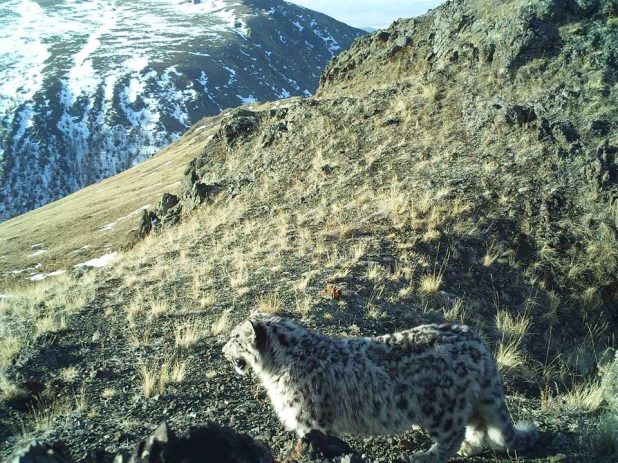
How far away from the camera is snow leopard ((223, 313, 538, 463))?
17.8 feet

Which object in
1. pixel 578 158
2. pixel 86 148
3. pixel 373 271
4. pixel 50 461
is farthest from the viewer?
pixel 86 148

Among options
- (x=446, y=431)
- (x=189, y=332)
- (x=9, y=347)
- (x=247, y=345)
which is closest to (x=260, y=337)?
(x=247, y=345)

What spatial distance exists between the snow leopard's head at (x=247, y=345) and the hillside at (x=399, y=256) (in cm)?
90

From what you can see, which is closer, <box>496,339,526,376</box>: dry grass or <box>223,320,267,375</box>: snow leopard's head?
<box>223,320,267,375</box>: snow leopard's head

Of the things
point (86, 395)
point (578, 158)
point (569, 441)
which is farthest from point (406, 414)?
point (578, 158)

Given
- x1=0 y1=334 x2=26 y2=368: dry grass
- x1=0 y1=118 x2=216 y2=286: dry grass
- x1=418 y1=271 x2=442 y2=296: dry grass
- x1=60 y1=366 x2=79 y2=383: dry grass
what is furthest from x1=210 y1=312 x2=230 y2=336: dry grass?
x1=0 y1=118 x2=216 y2=286: dry grass

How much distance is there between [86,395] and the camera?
7539mm

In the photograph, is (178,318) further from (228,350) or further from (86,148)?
(86,148)

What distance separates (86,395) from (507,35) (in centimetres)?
2038

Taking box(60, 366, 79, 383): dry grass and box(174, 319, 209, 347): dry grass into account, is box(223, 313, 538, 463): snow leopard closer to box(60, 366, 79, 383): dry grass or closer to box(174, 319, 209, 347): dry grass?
box(174, 319, 209, 347): dry grass

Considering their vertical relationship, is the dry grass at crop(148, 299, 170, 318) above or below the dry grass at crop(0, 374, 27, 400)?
below

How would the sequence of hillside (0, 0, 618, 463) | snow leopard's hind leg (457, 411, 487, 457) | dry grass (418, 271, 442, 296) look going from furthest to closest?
dry grass (418, 271, 442, 296), hillside (0, 0, 618, 463), snow leopard's hind leg (457, 411, 487, 457)

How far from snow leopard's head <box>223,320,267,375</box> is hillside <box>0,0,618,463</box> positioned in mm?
899

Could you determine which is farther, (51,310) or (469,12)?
(469,12)
